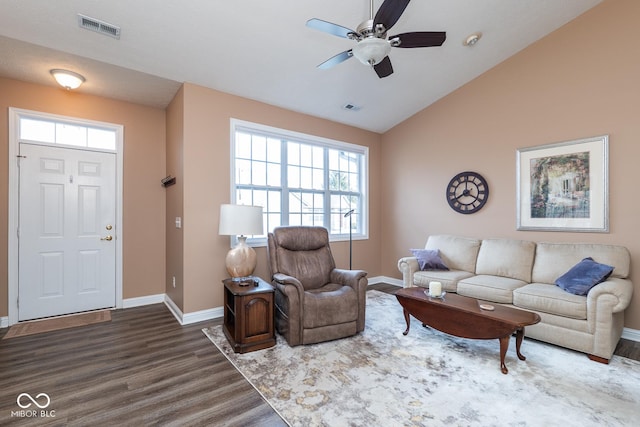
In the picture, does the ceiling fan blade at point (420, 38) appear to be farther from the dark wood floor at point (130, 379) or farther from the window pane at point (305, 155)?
the dark wood floor at point (130, 379)

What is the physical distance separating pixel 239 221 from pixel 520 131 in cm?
369

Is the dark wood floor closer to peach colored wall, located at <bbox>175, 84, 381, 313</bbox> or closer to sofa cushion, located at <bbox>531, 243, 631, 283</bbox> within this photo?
peach colored wall, located at <bbox>175, 84, 381, 313</bbox>

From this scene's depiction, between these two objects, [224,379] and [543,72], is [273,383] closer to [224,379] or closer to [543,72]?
[224,379]

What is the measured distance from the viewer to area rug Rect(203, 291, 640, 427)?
5.89ft

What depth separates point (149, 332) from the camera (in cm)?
310

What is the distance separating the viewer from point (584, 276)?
2740 millimetres

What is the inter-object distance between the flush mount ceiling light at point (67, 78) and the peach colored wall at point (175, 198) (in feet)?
3.17

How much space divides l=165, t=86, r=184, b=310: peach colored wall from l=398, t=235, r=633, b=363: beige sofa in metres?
2.86

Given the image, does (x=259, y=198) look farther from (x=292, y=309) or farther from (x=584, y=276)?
(x=584, y=276)

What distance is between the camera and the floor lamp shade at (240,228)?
2.91 m

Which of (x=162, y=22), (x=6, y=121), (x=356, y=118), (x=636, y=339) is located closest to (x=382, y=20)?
(x=162, y=22)

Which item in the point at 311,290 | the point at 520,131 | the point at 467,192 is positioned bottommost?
the point at 311,290

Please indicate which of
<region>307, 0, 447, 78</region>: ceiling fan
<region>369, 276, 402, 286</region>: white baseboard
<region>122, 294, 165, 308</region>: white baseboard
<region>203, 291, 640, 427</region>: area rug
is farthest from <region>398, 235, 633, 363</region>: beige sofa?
<region>122, 294, 165, 308</region>: white baseboard

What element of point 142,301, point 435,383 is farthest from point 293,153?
point 435,383
